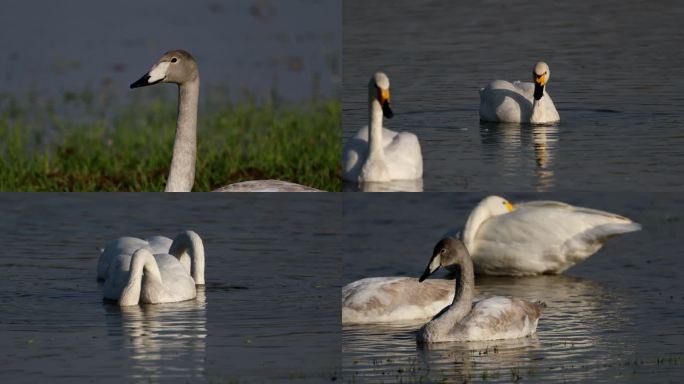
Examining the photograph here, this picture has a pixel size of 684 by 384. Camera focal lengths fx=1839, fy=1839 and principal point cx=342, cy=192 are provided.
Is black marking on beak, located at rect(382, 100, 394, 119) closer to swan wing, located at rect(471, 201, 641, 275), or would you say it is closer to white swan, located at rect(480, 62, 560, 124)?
swan wing, located at rect(471, 201, 641, 275)

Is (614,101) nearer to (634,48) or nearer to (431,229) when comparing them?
(431,229)

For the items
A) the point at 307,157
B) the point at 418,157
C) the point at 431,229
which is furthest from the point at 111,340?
the point at 431,229

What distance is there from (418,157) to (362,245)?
2019 mm

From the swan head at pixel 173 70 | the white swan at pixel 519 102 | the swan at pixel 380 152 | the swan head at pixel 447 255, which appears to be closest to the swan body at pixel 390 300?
the swan head at pixel 447 255

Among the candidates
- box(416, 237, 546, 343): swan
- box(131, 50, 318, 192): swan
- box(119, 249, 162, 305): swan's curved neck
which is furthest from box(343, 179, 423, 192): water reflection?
box(119, 249, 162, 305): swan's curved neck

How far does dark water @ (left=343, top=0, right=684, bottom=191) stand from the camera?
480 inches

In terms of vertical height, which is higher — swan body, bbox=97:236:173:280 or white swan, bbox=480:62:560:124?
white swan, bbox=480:62:560:124

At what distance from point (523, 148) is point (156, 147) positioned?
2.90 metres

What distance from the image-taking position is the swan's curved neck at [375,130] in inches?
489

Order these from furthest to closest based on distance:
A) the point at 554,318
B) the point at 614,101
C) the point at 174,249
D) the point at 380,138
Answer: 1. the point at 614,101
2. the point at 174,249
3. the point at 380,138
4. the point at 554,318

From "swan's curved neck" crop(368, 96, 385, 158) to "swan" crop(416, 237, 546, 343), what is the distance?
116 centimetres

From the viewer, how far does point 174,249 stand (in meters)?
13.4

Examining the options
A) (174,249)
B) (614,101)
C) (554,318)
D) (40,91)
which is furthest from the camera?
(40,91)

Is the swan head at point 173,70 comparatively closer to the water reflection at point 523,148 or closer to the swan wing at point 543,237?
the water reflection at point 523,148
